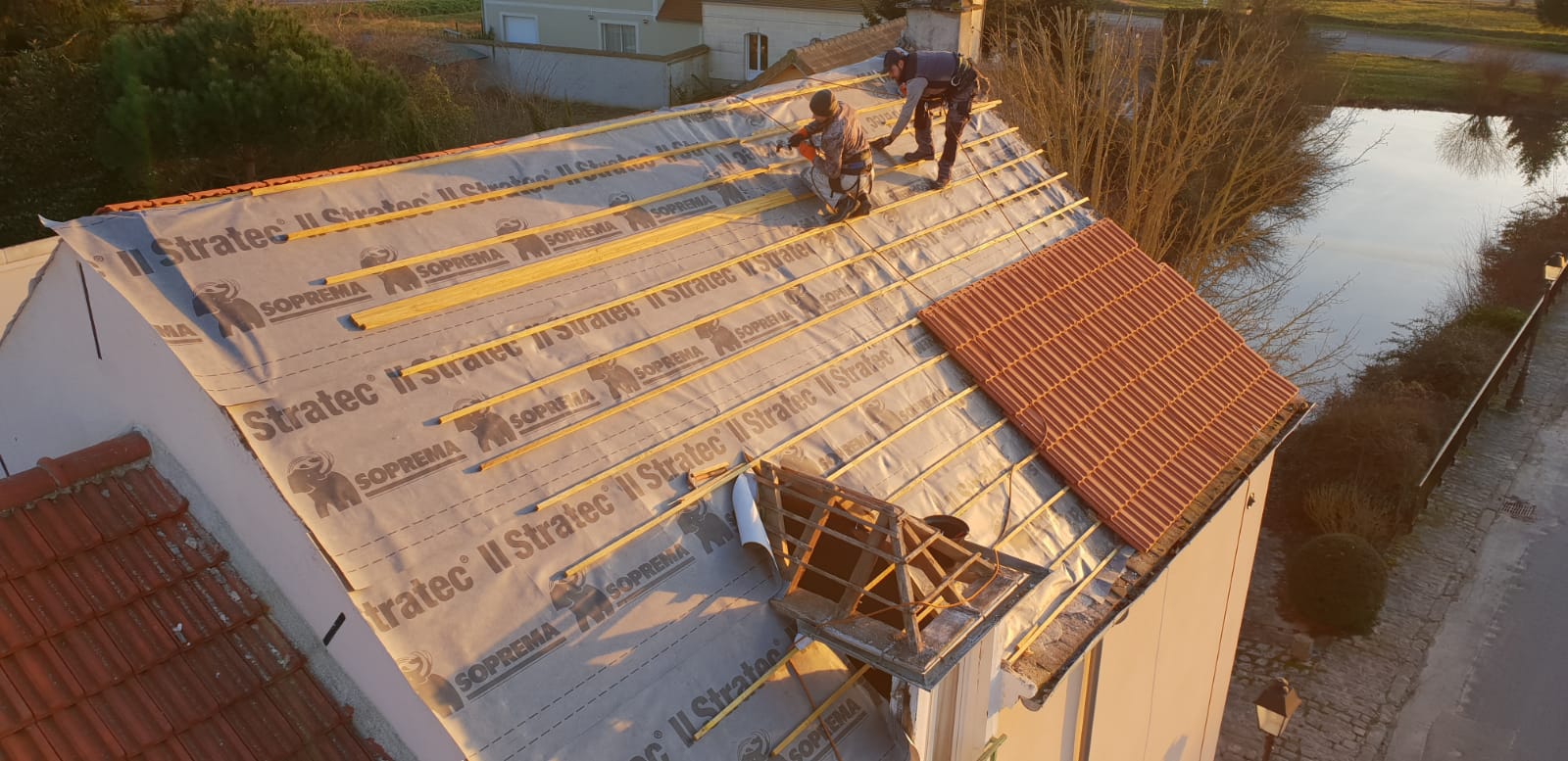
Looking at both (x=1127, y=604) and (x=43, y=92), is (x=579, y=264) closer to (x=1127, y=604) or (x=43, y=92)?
(x=1127, y=604)

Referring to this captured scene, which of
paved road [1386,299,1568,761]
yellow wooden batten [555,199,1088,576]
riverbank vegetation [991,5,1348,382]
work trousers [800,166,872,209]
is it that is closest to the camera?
yellow wooden batten [555,199,1088,576]

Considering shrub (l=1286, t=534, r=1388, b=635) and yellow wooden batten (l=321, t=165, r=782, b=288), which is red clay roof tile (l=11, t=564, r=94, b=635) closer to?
yellow wooden batten (l=321, t=165, r=782, b=288)

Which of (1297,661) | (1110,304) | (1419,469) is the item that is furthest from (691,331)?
(1419,469)

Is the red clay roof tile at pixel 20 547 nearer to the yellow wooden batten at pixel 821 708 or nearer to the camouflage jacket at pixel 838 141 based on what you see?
the yellow wooden batten at pixel 821 708

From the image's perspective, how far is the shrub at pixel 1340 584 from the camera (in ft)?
45.2

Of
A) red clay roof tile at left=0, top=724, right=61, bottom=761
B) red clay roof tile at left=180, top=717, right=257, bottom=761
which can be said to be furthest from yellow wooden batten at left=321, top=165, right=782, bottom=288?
red clay roof tile at left=0, top=724, right=61, bottom=761

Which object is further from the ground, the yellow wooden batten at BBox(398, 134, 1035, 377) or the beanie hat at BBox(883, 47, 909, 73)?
the beanie hat at BBox(883, 47, 909, 73)

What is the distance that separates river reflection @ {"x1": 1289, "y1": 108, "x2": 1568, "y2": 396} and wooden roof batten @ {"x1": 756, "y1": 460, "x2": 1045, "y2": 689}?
18.8m

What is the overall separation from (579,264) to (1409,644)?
43.2 feet

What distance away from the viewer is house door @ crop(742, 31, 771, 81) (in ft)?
103

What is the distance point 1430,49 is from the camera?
47469mm

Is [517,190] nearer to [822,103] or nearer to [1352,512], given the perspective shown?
[822,103]

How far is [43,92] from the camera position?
15.7 meters

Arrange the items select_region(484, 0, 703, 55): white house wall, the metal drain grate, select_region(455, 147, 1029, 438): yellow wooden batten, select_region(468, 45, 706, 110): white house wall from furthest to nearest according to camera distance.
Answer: select_region(484, 0, 703, 55): white house wall
select_region(468, 45, 706, 110): white house wall
the metal drain grate
select_region(455, 147, 1029, 438): yellow wooden batten
